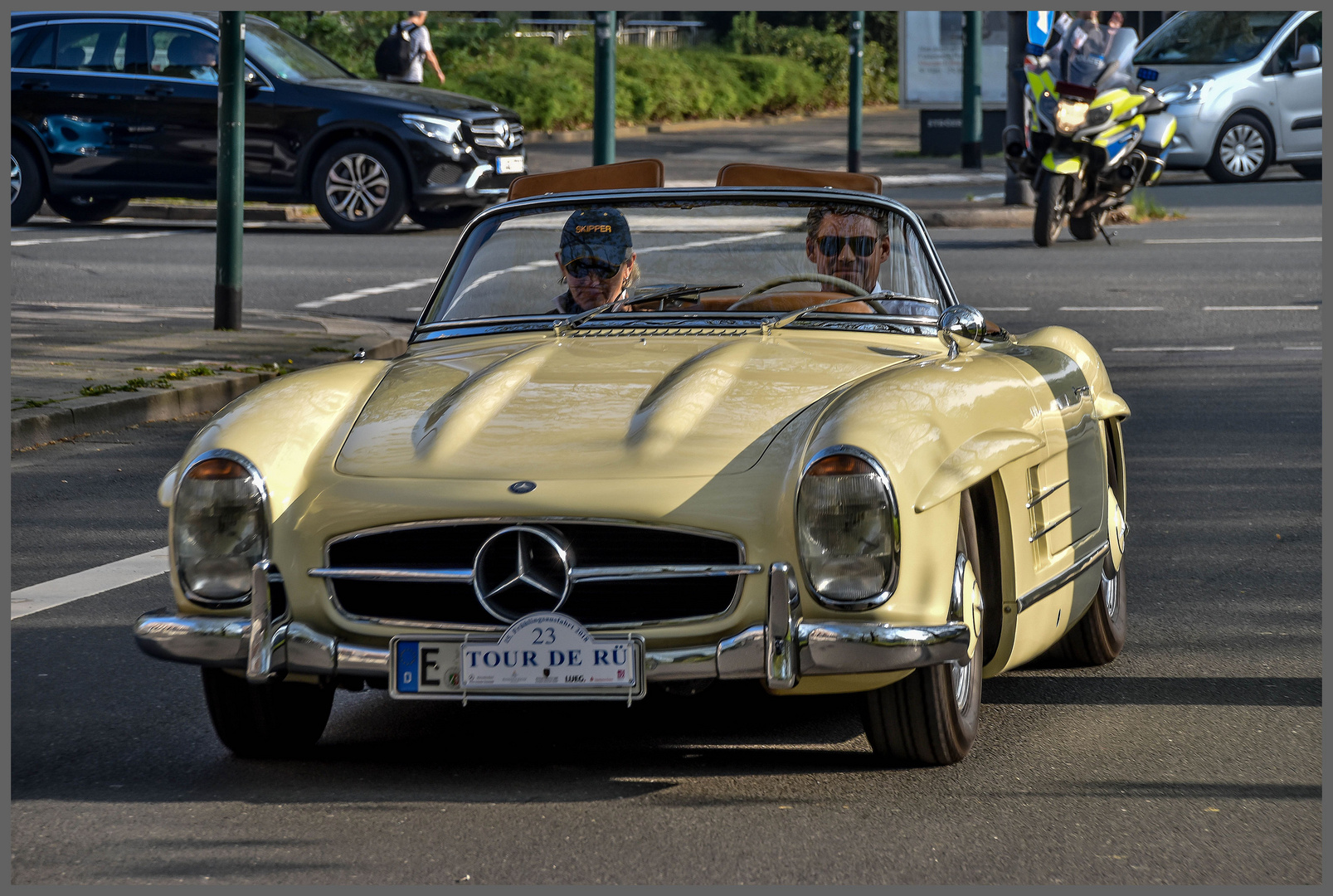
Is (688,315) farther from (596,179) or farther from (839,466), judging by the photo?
(596,179)

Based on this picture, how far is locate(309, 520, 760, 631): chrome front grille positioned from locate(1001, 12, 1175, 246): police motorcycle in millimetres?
14564

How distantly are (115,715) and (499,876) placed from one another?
5.59ft

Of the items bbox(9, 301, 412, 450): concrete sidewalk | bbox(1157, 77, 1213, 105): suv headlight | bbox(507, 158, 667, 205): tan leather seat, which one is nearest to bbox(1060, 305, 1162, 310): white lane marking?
bbox(9, 301, 412, 450): concrete sidewalk

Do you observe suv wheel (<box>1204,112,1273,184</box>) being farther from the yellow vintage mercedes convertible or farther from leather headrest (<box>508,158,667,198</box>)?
the yellow vintage mercedes convertible

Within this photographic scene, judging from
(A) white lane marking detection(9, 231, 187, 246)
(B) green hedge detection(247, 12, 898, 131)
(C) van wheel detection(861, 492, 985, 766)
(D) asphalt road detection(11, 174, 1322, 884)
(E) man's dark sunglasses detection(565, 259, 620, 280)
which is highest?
(B) green hedge detection(247, 12, 898, 131)

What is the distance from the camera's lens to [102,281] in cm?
1549

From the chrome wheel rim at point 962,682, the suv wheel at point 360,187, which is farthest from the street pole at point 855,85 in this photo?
the chrome wheel rim at point 962,682

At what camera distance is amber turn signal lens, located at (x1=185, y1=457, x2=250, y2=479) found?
4367 millimetres

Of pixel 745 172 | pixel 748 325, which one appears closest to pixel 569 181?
pixel 745 172

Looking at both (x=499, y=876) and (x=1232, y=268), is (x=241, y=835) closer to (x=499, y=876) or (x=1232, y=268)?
(x=499, y=876)

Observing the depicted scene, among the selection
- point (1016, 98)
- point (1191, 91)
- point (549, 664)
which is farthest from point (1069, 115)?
point (549, 664)

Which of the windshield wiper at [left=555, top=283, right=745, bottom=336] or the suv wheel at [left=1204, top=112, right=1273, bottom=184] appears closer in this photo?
the windshield wiper at [left=555, top=283, right=745, bottom=336]

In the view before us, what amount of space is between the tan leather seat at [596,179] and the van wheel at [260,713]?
101 inches

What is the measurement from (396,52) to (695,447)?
73.8 feet
